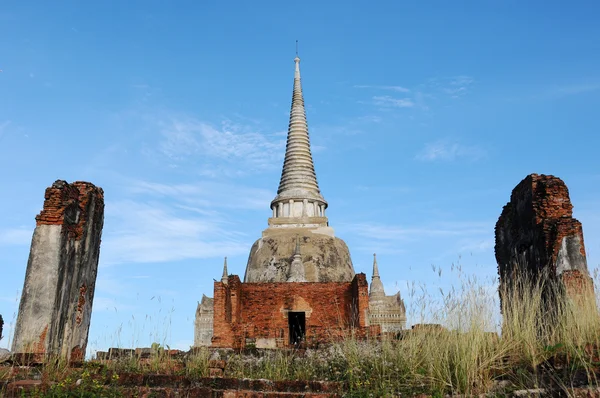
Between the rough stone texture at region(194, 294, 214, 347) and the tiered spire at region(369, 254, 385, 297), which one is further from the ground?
the tiered spire at region(369, 254, 385, 297)

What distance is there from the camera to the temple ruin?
17.0 meters

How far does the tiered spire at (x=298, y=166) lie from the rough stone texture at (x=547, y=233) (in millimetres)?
20629

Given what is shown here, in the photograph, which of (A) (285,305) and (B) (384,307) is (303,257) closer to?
(B) (384,307)

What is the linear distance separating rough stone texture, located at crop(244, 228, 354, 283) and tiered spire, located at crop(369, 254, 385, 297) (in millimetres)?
1477

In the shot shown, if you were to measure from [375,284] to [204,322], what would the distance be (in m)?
8.76

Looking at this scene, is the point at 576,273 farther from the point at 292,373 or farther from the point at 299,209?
the point at 299,209

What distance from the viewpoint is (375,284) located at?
29.7 metres

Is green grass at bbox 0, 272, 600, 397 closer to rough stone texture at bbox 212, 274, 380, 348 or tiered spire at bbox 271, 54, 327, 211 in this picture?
rough stone texture at bbox 212, 274, 380, 348

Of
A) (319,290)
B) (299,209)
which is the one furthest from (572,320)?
(299,209)

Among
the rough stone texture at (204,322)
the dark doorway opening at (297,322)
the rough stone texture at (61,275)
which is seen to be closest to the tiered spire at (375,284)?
the rough stone texture at (204,322)

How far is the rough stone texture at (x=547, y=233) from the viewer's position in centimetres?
1023

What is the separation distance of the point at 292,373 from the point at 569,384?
11.3 ft

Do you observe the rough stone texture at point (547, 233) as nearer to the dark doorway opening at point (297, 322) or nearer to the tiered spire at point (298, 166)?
the dark doorway opening at point (297, 322)

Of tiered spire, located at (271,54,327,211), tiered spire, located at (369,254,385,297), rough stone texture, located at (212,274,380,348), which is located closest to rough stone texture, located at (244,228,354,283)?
tiered spire, located at (369,254,385,297)
